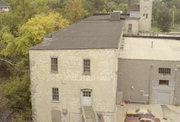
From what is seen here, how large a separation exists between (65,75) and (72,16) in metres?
42.9

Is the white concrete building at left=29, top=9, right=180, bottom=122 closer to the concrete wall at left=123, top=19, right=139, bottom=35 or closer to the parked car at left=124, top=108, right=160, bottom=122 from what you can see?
the parked car at left=124, top=108, right=160, bottom=122

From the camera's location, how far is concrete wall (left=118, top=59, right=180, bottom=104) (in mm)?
28812

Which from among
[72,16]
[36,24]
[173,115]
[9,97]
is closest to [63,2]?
[72,16]

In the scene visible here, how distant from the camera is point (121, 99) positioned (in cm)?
2880

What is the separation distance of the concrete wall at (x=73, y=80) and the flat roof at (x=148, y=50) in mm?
8471

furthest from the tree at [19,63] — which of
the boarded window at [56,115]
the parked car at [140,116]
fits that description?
the parked car at [140,116]

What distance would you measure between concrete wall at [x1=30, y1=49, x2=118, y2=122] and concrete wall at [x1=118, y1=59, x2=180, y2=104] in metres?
7.22

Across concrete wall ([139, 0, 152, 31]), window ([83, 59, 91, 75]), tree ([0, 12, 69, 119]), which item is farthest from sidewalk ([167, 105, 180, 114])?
concrete wall ([139, 0, 152, 31])

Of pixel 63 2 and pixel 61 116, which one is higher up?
pixel 63 2

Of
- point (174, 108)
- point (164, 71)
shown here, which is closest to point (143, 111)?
point (174, 108)

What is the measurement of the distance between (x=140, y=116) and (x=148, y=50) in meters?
11.6

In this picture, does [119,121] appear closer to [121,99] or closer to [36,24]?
[121,99]

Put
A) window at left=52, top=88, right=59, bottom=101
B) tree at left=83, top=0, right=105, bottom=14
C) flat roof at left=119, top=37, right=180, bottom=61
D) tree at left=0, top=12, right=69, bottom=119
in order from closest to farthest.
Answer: window at left=52, top=88, right=59, bottom=101 → tree at left=0, top=12, right=69, bottom=119 → flat roof at left=119, top=37, right=180, bottom=61 → tree at left=83, top=0, right=105, bottom=14

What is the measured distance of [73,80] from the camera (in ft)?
74.1
